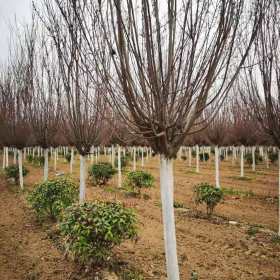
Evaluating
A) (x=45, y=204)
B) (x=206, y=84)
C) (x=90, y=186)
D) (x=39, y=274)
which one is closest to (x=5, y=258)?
(x=39, y=274)

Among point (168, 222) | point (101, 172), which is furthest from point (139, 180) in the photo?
point (168, 222)

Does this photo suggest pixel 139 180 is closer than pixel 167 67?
No

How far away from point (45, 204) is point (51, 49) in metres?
3.72

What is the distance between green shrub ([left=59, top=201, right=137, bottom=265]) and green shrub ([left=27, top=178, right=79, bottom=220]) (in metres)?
2.69

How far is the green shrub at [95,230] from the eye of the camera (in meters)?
4.55

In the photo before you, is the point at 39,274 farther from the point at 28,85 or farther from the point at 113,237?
the point at 28,85

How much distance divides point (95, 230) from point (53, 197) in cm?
337

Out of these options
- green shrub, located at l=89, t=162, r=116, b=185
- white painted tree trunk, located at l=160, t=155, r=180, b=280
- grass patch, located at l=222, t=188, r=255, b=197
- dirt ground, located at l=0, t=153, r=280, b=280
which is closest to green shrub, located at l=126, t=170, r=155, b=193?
dirt ground, located at l=0, t=153, r=280, b=280

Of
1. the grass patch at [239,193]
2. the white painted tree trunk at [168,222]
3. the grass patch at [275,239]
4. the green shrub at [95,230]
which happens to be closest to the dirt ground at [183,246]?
the grass patch at [275,239]

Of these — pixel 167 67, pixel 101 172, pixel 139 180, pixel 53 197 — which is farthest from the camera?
pixel 101 172

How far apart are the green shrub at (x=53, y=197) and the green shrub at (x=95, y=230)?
2.69 meters

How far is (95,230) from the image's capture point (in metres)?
4.53

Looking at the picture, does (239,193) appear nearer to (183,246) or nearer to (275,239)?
(275,239)

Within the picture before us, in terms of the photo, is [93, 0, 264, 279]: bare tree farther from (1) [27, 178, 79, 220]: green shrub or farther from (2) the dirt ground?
(1) [27, 178, 79, 220]: green shrub
